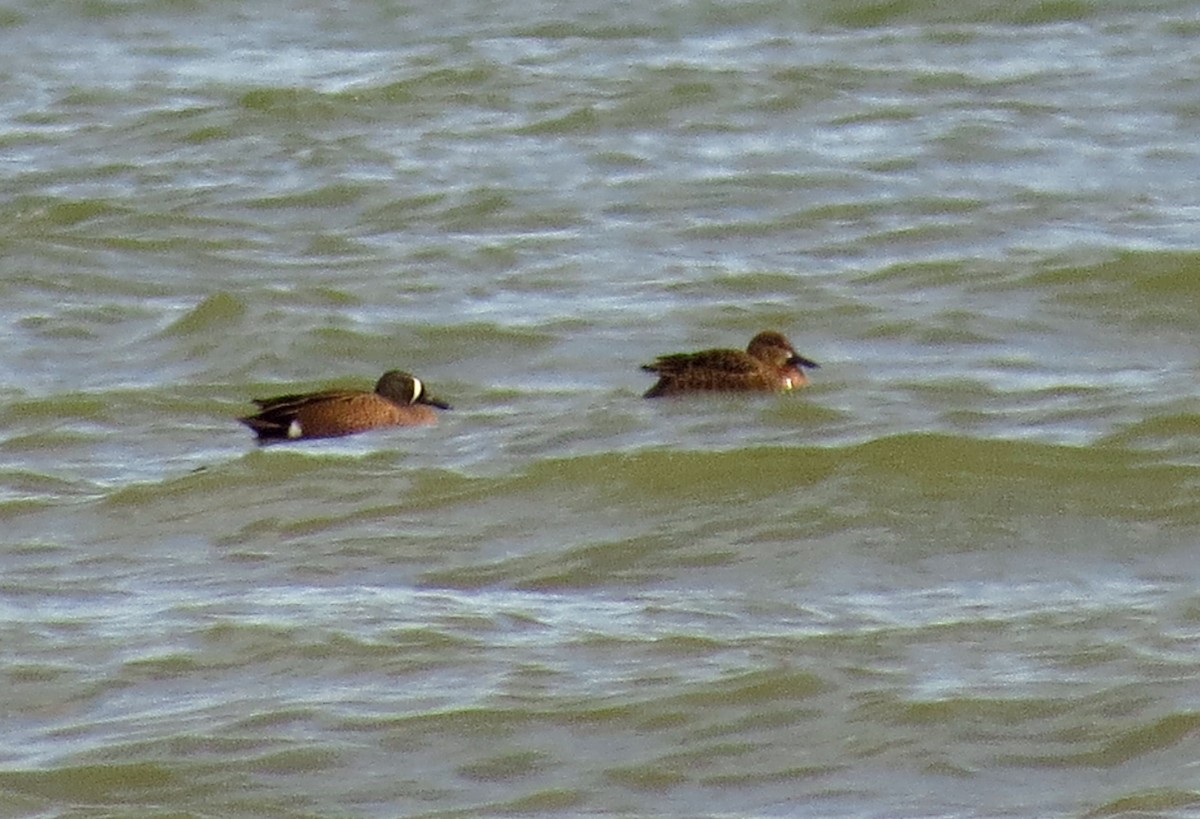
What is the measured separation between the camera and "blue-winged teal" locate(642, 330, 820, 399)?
10273 millimetres

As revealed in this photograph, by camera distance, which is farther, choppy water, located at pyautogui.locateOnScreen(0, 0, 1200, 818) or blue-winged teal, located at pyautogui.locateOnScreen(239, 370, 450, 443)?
blue-winged teal, located at pyautogui.locateOnScreen(239, 370, 450, 443)

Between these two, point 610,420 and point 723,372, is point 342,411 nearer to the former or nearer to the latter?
point 610,420

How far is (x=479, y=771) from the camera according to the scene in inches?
263

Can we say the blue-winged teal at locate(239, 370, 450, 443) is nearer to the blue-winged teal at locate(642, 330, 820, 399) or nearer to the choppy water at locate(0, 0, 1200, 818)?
the choppy water at locate(0, 0, 1200, 818)

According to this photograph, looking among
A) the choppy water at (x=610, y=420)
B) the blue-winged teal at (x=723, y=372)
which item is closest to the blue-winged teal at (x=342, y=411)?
the choppy water at (x=610, y=420)

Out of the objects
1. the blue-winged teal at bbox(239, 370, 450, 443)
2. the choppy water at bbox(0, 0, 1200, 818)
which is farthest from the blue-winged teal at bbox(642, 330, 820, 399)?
the blue-winged teal at bbox(239, 370, 450, 443)

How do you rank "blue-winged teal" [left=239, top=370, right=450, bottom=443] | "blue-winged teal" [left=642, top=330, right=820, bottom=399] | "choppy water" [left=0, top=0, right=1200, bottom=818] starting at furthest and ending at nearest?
"blue-winged teal" [left=642, top=330, right=820, bottom=399]
"blue-winged teal" [left=239, top=370, right=450, bottom=443]
"choppy water" [left=0, top=0, right=1200, bottom=818]

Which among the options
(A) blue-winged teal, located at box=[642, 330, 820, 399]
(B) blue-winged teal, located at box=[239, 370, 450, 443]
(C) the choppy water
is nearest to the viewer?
(C) the choppy water

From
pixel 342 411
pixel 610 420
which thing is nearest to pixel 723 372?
Result: pixel 610 420

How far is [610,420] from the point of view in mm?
10227

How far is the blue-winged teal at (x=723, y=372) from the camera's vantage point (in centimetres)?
1027

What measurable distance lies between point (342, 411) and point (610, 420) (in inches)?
37.2

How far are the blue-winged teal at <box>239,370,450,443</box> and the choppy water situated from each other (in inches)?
5.0

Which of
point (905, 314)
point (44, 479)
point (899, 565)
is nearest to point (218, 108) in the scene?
point (905, 314)
